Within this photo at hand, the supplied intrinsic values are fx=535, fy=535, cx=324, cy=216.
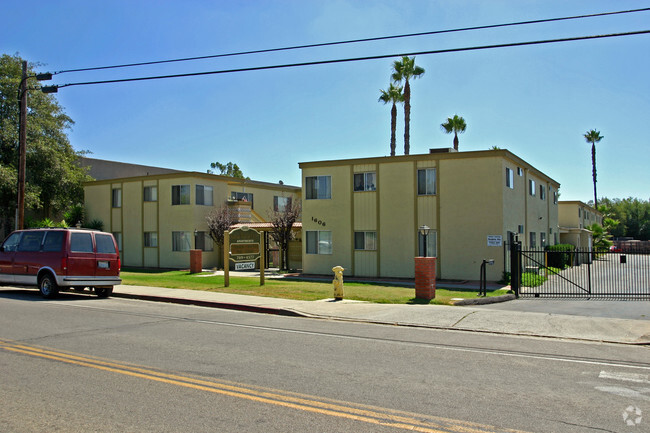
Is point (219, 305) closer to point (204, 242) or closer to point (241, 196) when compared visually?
point (204, 242)

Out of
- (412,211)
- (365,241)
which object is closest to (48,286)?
(365,241)

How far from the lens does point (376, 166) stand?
25672 mm

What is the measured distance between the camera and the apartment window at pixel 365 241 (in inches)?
1017

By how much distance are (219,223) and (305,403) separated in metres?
25.3

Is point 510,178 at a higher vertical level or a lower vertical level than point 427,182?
higher

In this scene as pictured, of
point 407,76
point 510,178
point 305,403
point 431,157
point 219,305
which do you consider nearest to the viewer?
point 305,403

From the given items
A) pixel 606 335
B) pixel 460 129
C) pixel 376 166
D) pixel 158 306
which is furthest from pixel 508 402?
pixel 460 129

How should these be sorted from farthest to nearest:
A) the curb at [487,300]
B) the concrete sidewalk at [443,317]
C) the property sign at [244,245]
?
the property sign at [244,245] < the curb at [487,300] < the concrete sidewalk at [443,317]

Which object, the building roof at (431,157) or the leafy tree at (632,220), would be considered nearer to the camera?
the building roof at (431,157)

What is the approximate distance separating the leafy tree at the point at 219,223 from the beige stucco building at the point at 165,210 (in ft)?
2.97

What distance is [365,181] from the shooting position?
26062mm

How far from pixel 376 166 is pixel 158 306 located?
1394 centimetres

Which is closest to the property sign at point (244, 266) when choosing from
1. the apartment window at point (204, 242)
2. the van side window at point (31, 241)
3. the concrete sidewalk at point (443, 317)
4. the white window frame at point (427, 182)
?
the concrete sidewalk at point (443, 317)

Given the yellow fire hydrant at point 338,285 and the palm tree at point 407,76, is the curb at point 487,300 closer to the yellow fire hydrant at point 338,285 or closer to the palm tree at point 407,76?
the yellow fire hydrant at point 338,285
